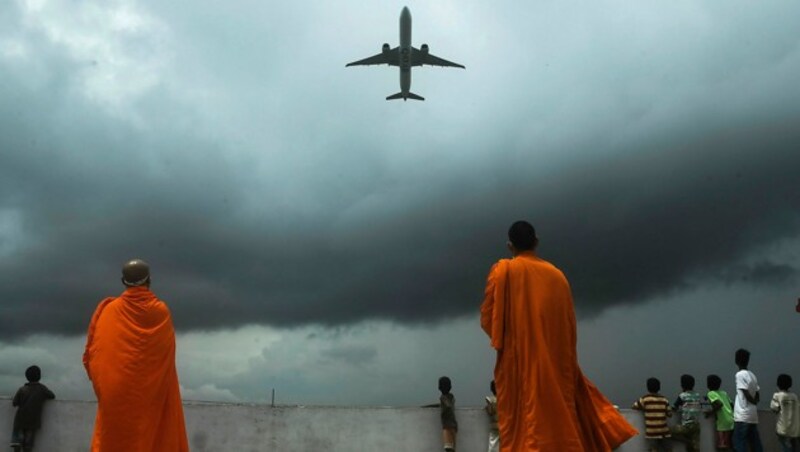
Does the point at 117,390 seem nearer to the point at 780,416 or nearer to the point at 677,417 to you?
the point at 677,417

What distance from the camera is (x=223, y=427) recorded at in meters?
9.30

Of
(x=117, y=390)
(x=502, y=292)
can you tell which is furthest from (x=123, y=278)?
(x=502, y=292)

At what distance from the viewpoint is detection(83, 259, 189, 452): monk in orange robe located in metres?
5.48

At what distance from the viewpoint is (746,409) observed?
909 centimetres

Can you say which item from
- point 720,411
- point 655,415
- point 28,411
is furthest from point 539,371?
point 28,411

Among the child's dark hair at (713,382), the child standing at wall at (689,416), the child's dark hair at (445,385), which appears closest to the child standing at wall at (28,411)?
the child's dark hair at (445,385)

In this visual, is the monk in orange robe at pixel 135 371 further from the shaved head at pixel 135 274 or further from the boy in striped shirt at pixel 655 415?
the boy in striped shirt at pixel 655 415

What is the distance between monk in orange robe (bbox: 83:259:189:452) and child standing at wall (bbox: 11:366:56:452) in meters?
4.01

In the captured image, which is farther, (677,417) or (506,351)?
(677,417)

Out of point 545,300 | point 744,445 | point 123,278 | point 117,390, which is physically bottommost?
point 744,445

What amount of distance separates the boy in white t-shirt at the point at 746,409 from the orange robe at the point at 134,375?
6.90 metres

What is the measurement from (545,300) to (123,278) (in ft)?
11.7

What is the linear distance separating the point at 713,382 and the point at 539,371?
259 inches

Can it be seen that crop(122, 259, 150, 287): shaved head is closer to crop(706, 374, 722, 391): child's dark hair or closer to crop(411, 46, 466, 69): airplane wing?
crop(706, 374, 722, 391): child's dark hair
